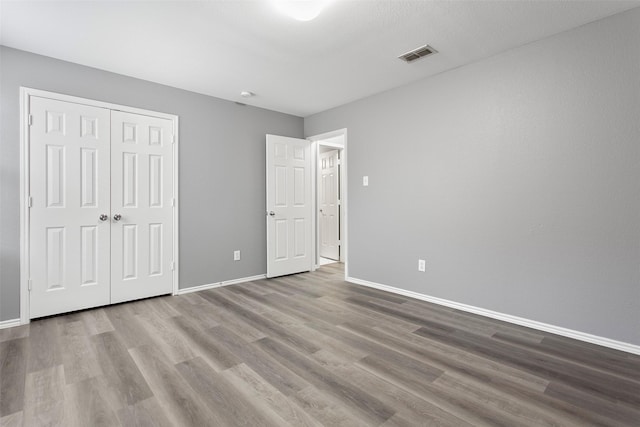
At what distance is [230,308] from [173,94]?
2.59 m

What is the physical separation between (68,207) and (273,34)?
2.56 metres

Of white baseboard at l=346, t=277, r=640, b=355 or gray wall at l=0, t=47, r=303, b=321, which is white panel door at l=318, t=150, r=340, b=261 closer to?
gray wall at l=0, t=47, r=303, b=321

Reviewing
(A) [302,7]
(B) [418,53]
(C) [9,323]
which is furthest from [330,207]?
(C) [9,323]

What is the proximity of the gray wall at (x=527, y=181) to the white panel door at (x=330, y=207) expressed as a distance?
7.33 feet

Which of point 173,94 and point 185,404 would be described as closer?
point 185,404

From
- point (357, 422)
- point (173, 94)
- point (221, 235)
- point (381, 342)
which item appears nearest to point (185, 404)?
point (357, 422)

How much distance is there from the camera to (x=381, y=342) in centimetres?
236

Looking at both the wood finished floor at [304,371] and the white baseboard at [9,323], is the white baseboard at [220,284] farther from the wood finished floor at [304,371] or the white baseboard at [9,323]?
the white baseboard at [9,323]

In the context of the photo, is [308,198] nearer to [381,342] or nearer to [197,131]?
[197,131]

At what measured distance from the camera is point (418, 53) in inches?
110

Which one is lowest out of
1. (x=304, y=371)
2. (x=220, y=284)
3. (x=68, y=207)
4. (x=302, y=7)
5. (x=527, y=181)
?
(x=304, y=371)

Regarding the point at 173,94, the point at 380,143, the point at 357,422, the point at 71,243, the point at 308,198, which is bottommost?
the point at 357,422

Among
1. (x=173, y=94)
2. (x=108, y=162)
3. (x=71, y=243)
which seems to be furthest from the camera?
(x=173, y=94)

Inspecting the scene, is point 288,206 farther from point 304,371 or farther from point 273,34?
point 304,371
